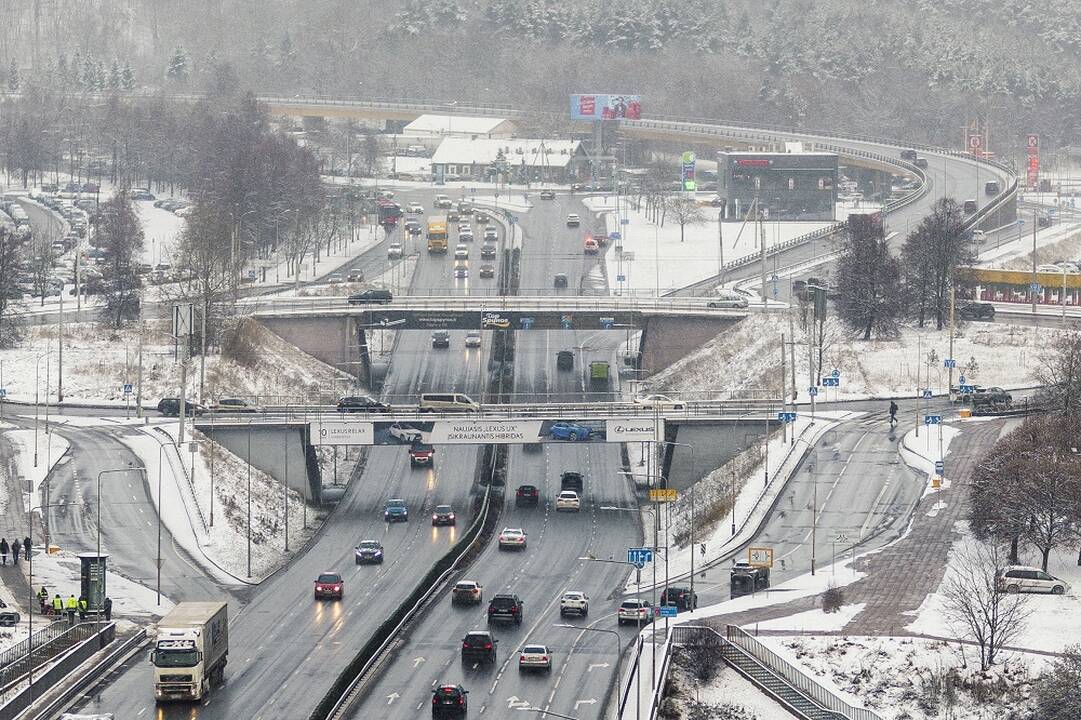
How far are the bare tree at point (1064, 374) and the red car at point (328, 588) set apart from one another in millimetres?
37634

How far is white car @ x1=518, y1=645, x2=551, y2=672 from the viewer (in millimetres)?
83938

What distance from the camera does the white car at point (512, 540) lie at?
110 meters

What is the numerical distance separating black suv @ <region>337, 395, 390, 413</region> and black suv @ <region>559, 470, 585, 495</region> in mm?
11805

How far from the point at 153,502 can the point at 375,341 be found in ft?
172

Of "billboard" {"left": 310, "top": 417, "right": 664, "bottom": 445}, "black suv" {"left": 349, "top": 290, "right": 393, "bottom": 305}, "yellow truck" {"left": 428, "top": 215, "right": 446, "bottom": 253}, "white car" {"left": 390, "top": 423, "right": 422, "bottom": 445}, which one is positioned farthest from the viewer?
"yellow truck" {"left": 428, "top": 215, "right": 446, "bottom": 253}

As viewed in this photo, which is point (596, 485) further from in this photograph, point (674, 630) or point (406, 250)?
point (406, 250)

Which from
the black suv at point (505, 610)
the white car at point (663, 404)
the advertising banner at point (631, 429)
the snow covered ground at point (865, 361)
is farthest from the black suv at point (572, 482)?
the black suv at point (505, 610)

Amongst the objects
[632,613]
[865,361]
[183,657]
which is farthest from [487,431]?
[183,657]

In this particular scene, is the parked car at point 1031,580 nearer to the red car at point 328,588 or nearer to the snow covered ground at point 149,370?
the red car at point 328,588

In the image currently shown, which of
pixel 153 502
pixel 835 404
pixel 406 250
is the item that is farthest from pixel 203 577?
pixel 406 250

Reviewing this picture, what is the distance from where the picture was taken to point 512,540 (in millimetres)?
A: 110500

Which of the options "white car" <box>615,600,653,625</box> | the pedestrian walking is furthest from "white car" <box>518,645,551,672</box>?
the pedestrian walking

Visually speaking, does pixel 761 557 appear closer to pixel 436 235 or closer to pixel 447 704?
pixel 447 704

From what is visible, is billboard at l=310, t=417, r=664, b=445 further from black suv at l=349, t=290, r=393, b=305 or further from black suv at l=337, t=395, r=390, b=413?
black suv at l=349, t=290, r=393, b=305
